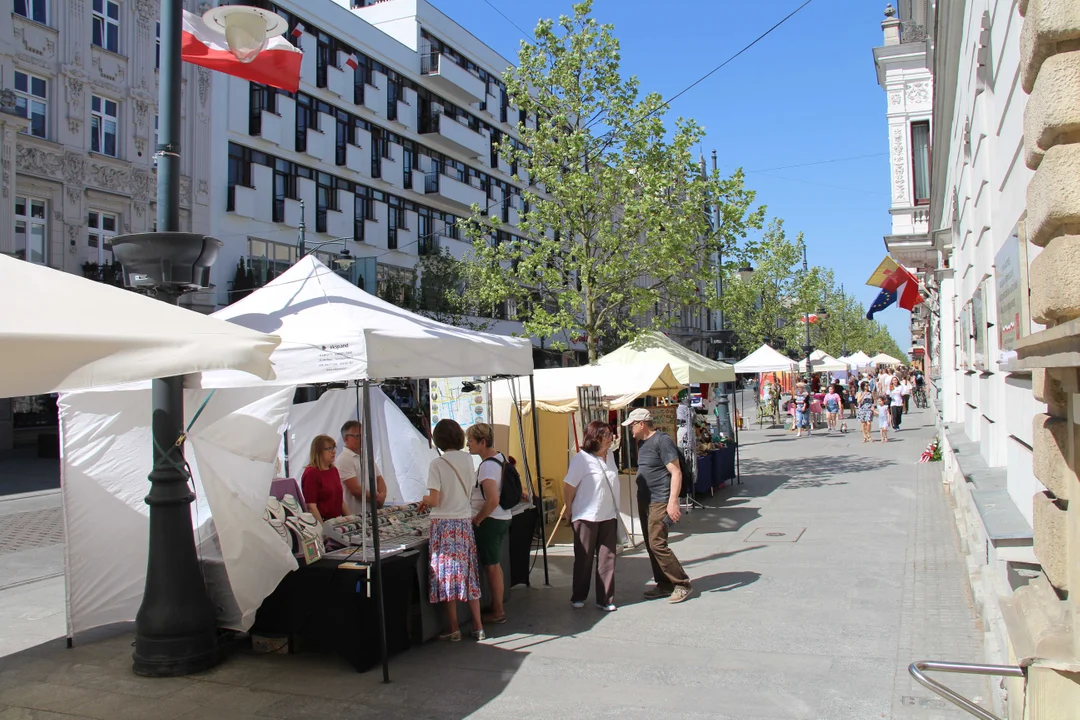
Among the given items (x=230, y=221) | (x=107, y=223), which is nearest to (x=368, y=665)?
(x=107, y=223)

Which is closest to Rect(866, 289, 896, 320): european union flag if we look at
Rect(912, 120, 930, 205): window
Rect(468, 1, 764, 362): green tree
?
Rect(912, 120, 930, 205): window

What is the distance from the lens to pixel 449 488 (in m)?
6.50

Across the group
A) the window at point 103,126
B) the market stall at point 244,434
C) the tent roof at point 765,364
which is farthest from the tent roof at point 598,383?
the window at point 103,126

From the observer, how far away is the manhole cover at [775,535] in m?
10.5

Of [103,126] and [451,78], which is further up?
[451,78]

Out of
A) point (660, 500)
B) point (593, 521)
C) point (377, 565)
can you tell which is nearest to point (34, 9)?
point (593, 521)

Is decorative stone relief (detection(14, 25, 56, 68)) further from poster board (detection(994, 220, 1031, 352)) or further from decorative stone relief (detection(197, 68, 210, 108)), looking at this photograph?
poster board (detection(994, 220, 1031, 352))

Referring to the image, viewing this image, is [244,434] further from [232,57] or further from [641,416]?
[641,416]

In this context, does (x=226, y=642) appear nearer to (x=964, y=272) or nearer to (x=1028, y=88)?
(x=1028, y=88)

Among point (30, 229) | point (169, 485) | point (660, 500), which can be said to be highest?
point (30, 229)

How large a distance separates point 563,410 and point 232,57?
588 cm

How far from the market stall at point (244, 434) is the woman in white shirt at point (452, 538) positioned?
496 millimetres

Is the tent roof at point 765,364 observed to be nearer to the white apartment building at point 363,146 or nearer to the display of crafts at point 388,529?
the white apartment building at point 363,146

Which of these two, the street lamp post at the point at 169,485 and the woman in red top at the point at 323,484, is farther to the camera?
the woman in red top at the point at 323,484
